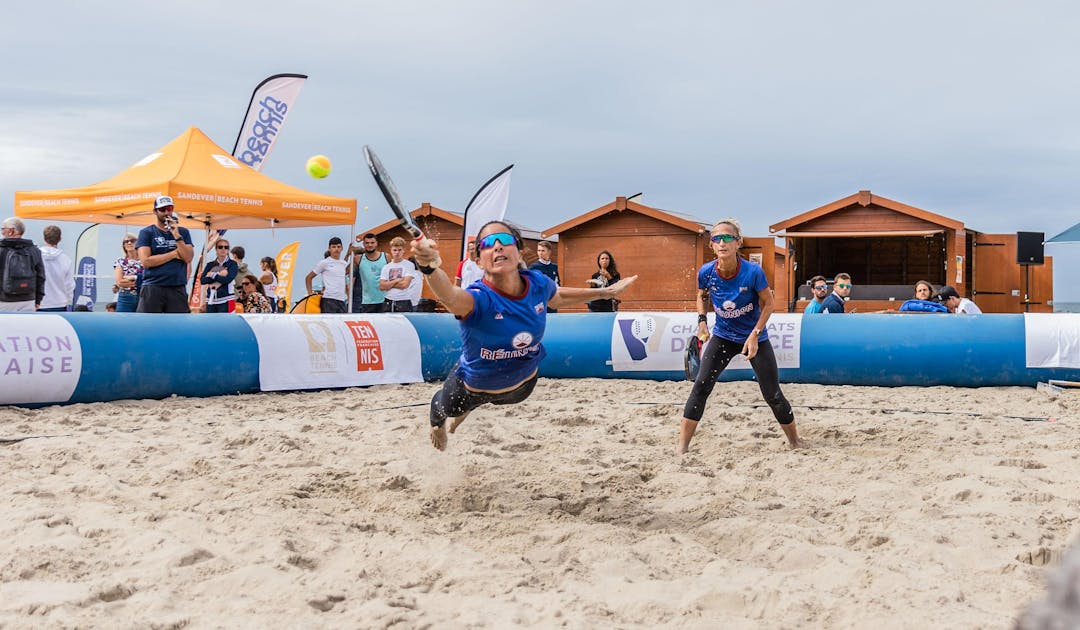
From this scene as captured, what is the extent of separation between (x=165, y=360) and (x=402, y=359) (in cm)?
248

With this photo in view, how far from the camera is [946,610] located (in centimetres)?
297

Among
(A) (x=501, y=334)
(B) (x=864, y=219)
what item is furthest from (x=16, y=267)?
(B) (x=864, y=219)

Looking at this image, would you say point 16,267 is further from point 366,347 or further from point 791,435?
point 791,435

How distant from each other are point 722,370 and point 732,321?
0.33 metres

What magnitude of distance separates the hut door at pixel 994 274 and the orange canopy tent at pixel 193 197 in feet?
45.1

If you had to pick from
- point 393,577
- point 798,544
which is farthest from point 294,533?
point 798,544

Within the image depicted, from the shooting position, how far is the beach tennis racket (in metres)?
3.67

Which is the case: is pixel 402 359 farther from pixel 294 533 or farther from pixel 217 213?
pixel 294 533

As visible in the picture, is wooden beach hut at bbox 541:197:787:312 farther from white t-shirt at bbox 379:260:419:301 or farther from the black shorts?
the black shorts

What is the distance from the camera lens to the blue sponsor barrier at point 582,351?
7.43m

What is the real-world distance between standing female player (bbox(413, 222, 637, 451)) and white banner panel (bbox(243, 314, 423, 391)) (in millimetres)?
4461

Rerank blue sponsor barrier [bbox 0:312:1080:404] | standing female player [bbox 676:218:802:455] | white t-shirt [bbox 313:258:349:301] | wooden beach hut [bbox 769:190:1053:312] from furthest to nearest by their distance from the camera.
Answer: wooden beach hut [bbox 769:190:1053:312], white t-shirt [bbox 313:258:349:301], blue sponsor barrier [bbox 0:312:1080:404], standing female player [bbox 676:218:802:455]

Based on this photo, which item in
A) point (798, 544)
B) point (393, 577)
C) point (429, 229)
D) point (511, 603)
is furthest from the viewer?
point (429, 229)

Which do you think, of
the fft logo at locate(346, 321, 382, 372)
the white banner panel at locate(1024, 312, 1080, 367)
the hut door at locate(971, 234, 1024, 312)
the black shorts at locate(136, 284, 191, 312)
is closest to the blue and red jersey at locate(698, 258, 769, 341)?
the fft logo at locate(346, 321, 382, 372)
